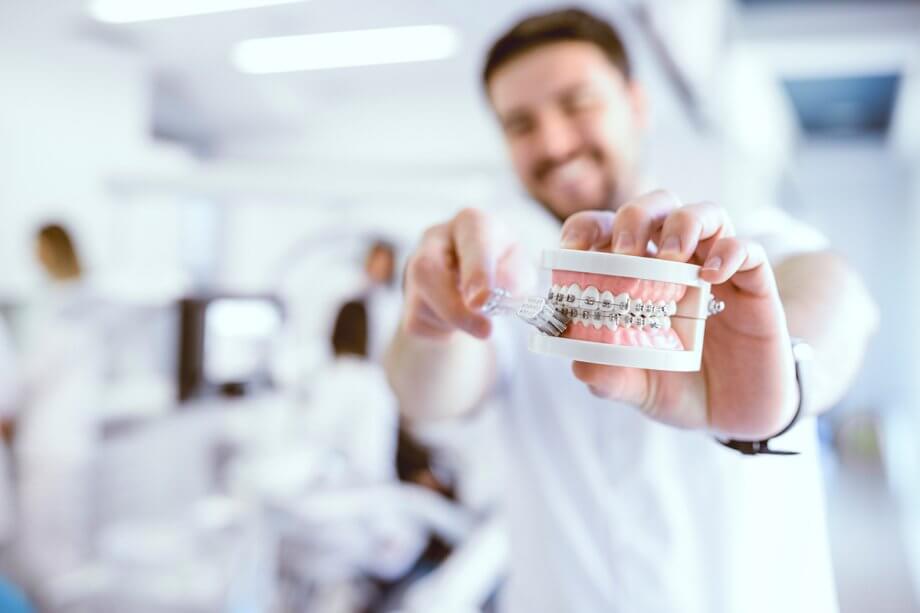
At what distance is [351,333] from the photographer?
1.38 m

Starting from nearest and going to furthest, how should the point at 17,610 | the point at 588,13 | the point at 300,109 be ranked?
the point at 588,13
the point at 17,610
the point at 300,109

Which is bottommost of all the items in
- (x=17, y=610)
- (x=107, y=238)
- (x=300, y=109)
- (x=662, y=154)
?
(x=17, y=610)

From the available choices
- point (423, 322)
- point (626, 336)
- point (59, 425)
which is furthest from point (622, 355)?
point (59, 425)

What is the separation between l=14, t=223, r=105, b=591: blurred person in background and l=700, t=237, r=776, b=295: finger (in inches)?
31.0

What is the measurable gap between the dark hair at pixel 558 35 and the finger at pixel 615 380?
21cm

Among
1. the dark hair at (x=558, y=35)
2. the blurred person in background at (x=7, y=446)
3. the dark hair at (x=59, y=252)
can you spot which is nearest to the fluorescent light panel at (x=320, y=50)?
the dark hair at (x=59, y=252)

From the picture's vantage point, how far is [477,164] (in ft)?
4.15

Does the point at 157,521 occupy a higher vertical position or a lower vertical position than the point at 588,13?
lower

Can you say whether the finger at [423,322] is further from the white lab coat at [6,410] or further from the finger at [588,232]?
the white lab coat at [6,410]

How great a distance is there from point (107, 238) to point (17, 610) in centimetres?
52

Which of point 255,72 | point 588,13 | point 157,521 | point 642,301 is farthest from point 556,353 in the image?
point 157,521

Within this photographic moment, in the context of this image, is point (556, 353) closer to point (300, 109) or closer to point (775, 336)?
point (775, 336)

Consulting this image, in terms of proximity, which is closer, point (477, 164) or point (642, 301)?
point (642, 301)

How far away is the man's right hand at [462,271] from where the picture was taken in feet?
0.84
